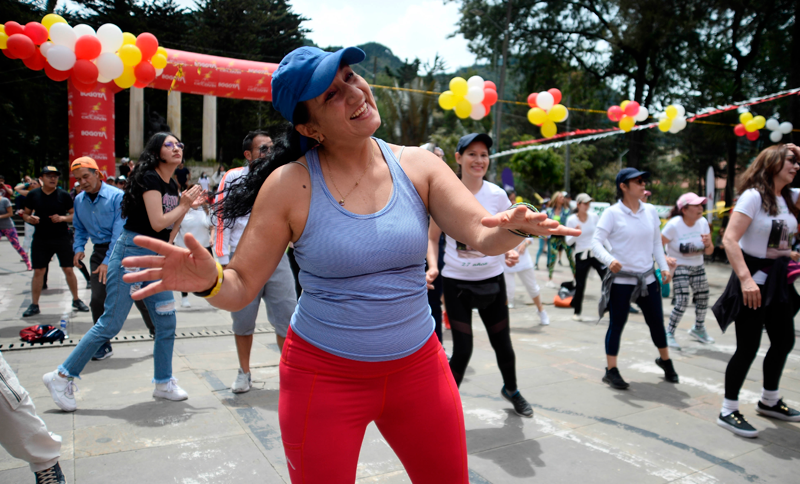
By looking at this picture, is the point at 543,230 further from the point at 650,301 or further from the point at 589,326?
the point at 589,326

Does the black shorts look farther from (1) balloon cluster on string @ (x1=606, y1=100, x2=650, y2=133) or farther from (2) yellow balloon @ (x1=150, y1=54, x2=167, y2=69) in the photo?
(1) balloon cluster on string @ (x1=606, y1=100, x2=650, y2=133)

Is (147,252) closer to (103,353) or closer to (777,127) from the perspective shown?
(103,353)

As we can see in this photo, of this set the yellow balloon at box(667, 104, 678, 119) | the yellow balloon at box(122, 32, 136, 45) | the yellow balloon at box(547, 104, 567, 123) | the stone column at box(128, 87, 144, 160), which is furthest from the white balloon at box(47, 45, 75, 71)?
the stone column at box(128, 87, 144, 160)

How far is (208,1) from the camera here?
88.4 feet

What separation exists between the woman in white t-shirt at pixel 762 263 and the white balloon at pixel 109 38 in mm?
6948

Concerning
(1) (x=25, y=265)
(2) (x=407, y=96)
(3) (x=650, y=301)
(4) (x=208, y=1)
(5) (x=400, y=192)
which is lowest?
(1) (x=25, y=265)

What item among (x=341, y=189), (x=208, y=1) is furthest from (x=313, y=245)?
(x=208, y=1)

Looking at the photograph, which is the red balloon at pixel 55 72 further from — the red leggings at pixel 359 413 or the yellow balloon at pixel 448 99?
the red leggings at pixel 359 413

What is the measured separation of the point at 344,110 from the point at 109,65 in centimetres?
639

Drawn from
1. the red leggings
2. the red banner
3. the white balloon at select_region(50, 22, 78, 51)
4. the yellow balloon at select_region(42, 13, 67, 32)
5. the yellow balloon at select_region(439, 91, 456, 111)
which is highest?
the red banner

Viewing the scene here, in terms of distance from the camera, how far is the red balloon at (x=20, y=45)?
655 cm

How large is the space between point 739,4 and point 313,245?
71.2 feet

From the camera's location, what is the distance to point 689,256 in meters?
6.71

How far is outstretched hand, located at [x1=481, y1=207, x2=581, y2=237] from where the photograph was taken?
5.02ft
